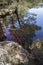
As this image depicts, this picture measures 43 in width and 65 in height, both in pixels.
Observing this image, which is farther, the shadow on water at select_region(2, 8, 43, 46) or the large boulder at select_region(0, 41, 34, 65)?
the shadow on water at select_region(2, 8, 43, 46)

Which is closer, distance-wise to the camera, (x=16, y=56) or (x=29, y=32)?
(x=16, y=56)

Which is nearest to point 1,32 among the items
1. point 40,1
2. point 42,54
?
point 42,54

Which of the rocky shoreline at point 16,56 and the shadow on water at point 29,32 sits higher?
the rocky shoreline at point 16,56

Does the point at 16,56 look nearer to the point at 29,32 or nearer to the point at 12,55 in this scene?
the point at 12,55

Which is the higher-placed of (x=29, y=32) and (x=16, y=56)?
(x=16, y=56)

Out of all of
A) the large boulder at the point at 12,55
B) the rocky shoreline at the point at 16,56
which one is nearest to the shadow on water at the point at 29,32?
the rocky shoreline at the point at 16,56

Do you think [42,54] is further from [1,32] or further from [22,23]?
[22,23]

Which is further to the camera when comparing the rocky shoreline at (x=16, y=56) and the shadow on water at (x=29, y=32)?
the shadow on water at (x=29, y=32)

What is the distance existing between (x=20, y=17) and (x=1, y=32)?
431 cm

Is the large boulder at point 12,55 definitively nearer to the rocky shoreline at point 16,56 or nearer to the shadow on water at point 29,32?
the rocky shoreline at point 16,56

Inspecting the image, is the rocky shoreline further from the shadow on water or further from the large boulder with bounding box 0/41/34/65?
the shadow on water

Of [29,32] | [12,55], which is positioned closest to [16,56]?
[12,55]

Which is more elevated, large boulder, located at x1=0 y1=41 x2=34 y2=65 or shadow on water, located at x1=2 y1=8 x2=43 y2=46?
large boulder, located at x1=0 y1=41 x2=34 y2=65

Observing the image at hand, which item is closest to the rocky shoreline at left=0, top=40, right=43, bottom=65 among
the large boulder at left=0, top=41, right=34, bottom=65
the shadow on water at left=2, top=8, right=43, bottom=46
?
the large boulder at left=0, top=41, right=34, bottom=65
